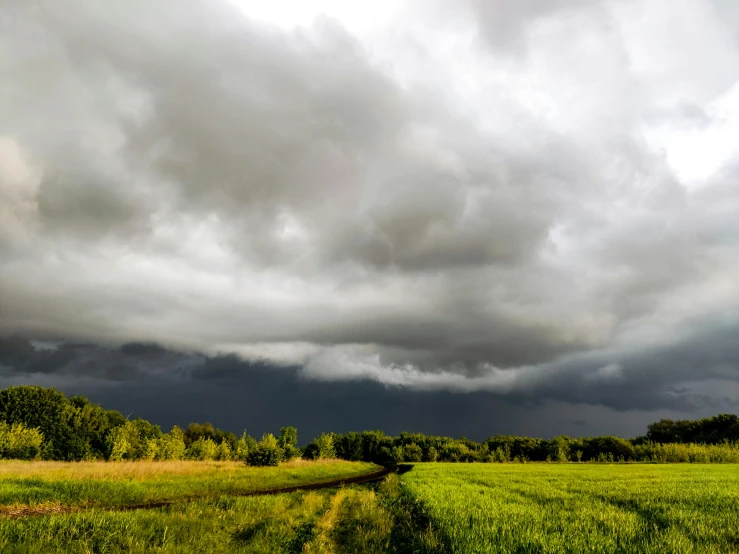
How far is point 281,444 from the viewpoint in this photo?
85438 mm

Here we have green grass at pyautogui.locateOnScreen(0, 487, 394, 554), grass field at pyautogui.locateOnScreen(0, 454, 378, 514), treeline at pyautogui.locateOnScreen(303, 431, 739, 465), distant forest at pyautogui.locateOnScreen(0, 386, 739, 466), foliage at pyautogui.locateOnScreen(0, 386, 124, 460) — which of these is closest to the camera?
green grass at pyautogui.locateOnScreen(0, 487, 394, 554)

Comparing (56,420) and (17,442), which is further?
(56,420)

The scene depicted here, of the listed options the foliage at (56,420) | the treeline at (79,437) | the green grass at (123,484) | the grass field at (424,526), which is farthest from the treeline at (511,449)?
the green grass at (123,484)

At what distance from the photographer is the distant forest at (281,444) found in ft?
225

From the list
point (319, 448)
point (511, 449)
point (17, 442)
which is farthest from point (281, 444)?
point (511, 449)

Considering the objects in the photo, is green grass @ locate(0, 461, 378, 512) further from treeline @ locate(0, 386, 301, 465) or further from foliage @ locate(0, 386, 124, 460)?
foliage @ locate(0, 386, 124, 460)

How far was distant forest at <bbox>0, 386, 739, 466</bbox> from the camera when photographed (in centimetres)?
6869

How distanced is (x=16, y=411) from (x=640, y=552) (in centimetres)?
11515

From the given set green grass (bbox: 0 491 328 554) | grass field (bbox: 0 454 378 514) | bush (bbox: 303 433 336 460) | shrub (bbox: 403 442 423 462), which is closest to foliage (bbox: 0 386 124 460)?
bush (bbox: 303 433 336 460)

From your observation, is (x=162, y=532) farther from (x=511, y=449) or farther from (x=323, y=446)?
(x=511, y=449)

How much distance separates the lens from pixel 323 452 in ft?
365

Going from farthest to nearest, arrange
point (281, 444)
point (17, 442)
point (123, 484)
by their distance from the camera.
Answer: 1. point (281, 444)
2. point (17, 442)
3. point (123, 484)

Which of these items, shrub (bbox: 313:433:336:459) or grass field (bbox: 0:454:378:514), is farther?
shrub (bbox: 313:433:336:459)

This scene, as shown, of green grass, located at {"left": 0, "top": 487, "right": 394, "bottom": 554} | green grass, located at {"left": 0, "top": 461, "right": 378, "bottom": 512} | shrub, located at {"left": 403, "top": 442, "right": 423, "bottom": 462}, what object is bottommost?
shrub, located at {"left": 403, "top": 442, "right": 423, "bottom": 462}
